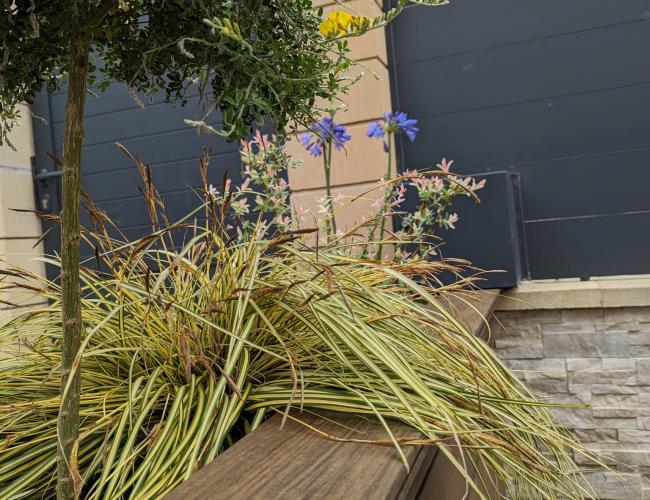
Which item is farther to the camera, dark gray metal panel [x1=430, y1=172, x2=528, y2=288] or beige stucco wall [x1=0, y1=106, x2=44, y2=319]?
beige stucco wall [x1=0, y1=106, x2=44, y2=319]

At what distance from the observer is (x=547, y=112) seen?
3154 millimetres

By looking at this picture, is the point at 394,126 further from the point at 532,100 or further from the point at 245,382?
the point at 245,382

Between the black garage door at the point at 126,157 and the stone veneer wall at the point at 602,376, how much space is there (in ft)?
6.68

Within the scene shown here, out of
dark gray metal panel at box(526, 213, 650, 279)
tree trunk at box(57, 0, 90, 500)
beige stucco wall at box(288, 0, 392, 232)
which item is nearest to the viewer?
tree trunk at box(57, 0, 90, 500)

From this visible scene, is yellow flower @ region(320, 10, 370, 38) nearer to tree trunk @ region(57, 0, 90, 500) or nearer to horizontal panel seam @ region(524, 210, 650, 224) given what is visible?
tree trunk @ region(57, 0, 90, 500)

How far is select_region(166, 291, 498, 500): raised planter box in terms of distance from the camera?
2.49 feet

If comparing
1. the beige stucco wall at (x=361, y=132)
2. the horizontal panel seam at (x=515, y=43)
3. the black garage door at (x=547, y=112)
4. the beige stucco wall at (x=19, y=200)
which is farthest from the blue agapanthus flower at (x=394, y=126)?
the beige stucco wall at (x=19, y=200)

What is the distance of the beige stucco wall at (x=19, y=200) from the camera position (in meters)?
3.84

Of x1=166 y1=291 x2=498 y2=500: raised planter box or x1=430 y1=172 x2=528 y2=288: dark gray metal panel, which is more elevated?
x1=430 y1=172 x2=528 y2=288: dark gray metal panel

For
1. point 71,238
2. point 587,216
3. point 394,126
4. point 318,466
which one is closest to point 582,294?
point 587,216

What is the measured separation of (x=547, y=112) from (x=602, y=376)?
1348 mm

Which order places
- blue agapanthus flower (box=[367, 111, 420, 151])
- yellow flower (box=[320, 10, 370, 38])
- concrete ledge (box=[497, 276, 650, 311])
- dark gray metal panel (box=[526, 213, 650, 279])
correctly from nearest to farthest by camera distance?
yellow flower (box=[320, 10, 370, 38]) → blue agapanthus flower (box=[367, 111, 420, 151]) → concrete ledge (box=[497, 276, 650, 311]) → dark gray metal panel (box=[526, 213, 650, 279])

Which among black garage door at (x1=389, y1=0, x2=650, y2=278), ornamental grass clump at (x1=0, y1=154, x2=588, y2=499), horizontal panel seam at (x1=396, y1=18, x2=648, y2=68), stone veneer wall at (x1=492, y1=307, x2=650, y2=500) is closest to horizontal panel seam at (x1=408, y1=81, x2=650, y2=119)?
black garage door at (x1=389, y1=0, x2=650, y2=278)

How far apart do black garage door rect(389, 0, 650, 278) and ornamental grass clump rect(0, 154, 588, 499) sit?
185 cm
